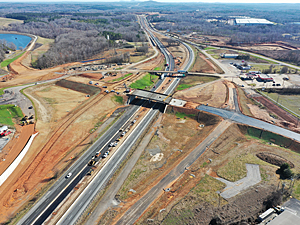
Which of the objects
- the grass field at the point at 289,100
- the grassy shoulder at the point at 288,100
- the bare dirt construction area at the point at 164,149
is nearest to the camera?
the bare dirt construction area at the point at 164,149

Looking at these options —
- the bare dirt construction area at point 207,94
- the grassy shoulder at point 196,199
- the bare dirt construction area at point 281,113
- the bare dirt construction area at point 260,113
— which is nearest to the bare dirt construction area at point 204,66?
the bare dirt construction area at point 207,94

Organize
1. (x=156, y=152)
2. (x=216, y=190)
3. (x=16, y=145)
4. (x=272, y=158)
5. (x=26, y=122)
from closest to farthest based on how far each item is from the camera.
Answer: (x=216, y=190), (x=272, y=158), (x=156, y=152), (x=16, y=145), (x=26, y=122)

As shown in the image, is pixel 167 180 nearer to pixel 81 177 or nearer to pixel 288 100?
pixel 81 177

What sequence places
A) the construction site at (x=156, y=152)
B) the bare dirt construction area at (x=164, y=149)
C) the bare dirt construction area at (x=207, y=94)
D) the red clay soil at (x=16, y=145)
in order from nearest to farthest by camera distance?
1. the construction site at (x=156, y=152)
2. the bare dirt construction area at (x=164, y=149)
3. the red clay soil at (x=16, y=145)
4. the bare dirt construction area at (x=207, y=94)

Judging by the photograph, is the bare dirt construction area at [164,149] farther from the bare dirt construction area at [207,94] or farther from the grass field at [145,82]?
the grass field at [145,82]

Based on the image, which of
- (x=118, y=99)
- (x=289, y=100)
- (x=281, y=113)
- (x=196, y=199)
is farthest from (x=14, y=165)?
(x=289, y=100)

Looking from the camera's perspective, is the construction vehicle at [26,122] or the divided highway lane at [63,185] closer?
the divided highway lane at [63,185]
